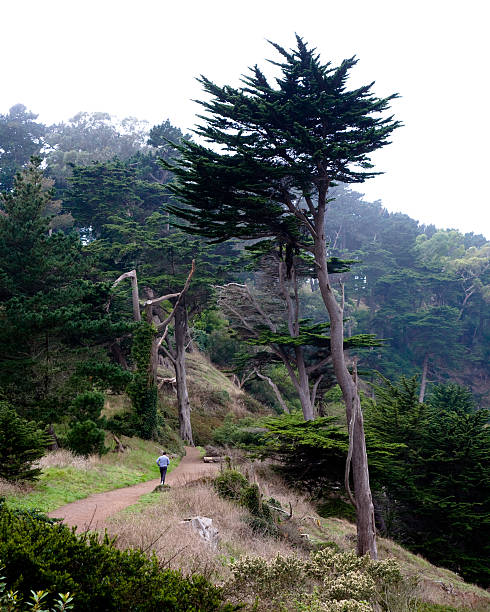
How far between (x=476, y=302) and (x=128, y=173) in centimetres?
4360

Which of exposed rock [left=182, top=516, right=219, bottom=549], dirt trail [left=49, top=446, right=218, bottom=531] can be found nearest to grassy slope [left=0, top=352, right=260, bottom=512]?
dirt trail [left=49, top=446, right=218, bottom=531]

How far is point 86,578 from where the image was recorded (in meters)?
4.27

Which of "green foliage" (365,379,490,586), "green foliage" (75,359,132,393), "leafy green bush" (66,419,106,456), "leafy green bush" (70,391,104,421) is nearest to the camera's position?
"green foliage" (365,379,490,586)

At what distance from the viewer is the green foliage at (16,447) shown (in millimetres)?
9711

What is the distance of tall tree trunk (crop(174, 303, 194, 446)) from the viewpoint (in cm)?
2627

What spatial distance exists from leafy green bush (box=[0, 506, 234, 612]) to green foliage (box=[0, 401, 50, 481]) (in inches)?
216

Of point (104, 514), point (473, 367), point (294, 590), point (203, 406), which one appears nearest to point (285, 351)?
point (104, 514)

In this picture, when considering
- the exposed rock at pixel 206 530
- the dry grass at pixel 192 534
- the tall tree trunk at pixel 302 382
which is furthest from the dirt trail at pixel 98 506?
the tall tree trunk at pixel 302 382

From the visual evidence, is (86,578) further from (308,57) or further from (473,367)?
(473,367)

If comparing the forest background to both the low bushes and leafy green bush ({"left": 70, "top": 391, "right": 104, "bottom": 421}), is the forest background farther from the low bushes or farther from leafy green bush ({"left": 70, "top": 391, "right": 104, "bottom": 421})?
the low bushes

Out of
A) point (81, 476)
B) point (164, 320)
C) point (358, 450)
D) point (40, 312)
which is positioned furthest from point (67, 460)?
point (164, 320)

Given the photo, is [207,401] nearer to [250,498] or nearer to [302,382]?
[302,382]

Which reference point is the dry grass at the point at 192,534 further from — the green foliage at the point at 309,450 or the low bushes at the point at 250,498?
the green foliage at the point at 309,450

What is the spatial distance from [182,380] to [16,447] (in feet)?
54.9
